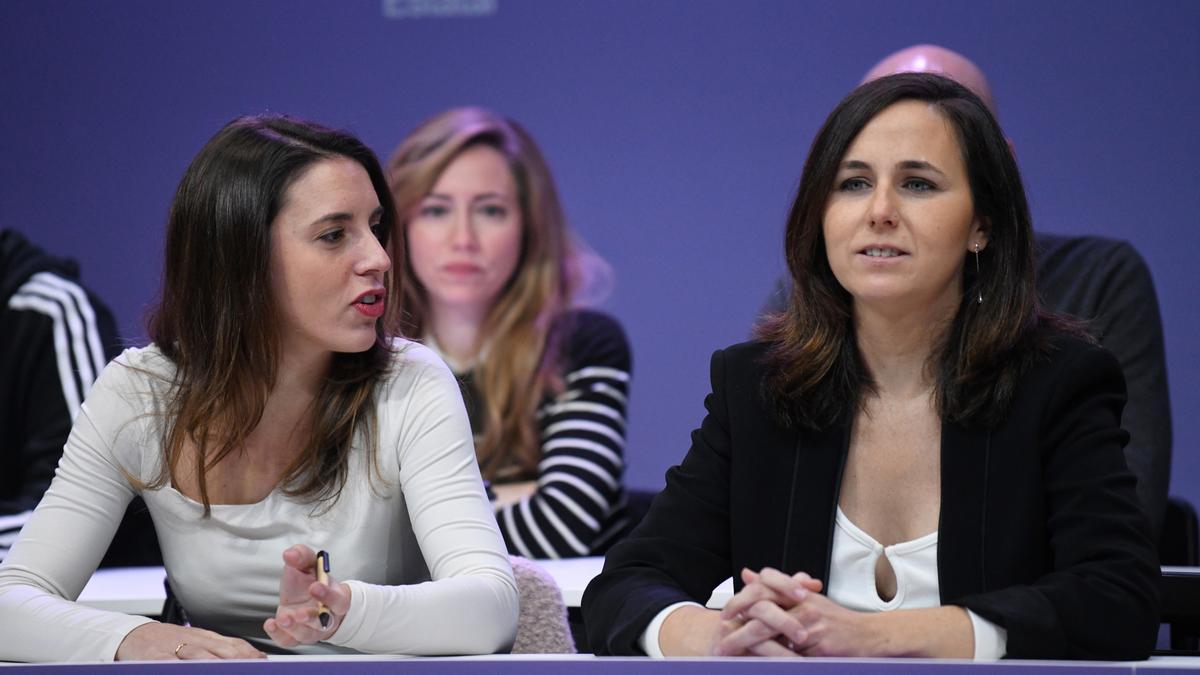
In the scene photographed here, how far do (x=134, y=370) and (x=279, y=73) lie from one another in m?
2.52

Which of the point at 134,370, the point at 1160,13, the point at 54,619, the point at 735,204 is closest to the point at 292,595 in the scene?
the point at 54,619

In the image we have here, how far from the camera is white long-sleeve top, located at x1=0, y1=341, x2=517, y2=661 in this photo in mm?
2055

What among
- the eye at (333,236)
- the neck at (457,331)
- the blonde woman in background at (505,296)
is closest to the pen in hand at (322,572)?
the eye at (333,236)

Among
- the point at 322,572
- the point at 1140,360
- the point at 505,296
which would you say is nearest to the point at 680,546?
the point at 322,572

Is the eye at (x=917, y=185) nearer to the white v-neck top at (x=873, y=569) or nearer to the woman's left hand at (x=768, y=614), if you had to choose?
the white v-neck top at (x=873, y=569)

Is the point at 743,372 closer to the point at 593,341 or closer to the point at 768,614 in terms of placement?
the point at 768,614

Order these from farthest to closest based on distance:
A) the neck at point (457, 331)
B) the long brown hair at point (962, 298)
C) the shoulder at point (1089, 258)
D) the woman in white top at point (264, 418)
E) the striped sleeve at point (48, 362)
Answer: the neck at point (457, 331)
the striped sleeve at point (48, 362)
the shoulder at point (1089, 258)
the woman in white top at point (264, 418)
the long brown hair at point (962, 298)

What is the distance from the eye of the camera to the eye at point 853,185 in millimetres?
2064

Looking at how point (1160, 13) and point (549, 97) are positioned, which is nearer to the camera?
point (1160, 13)

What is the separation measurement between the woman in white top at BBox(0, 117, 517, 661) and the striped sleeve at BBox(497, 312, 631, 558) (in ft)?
5.28

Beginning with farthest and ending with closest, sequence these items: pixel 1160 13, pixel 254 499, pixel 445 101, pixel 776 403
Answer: pixel 445 101
pixel 1160 13
pixel 254 499
pixel 776 403

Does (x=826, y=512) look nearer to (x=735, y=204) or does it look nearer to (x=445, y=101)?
(x=735, y=204)

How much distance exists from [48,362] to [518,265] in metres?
1.40

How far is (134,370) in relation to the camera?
88.8 inches
